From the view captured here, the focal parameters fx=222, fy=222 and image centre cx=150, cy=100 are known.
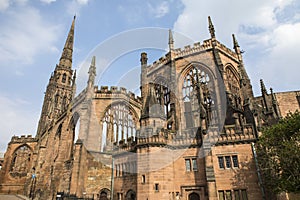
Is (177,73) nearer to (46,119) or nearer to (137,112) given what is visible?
(137,112)

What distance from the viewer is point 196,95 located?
2331 centimetres

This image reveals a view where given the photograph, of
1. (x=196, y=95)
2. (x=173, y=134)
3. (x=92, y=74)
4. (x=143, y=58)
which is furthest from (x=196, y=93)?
(x=92, y=74)

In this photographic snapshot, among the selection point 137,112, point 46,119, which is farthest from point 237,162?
point 46,119

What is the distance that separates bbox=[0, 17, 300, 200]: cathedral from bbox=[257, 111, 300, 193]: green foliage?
1.09 m

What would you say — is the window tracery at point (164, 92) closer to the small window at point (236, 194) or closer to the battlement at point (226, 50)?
the battlement at point (226, 50)

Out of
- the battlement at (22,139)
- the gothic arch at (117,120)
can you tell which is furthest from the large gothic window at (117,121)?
the battlement at (22,139)

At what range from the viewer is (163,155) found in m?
18.5

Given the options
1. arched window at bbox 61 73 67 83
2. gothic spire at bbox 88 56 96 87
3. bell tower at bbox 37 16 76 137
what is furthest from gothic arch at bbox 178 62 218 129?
arched window at bbox 61 73 67 83

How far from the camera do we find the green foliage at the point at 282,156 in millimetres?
13336

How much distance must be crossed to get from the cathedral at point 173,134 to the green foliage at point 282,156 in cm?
109

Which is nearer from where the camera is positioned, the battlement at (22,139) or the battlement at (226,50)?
the battlement at (226,50)

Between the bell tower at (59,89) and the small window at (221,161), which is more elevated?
the bell tower at (59,89)

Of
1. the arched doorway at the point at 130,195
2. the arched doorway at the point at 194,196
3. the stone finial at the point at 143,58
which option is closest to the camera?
the arched doorway at the point at 194,196

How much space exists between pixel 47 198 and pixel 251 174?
25597 millimetres
